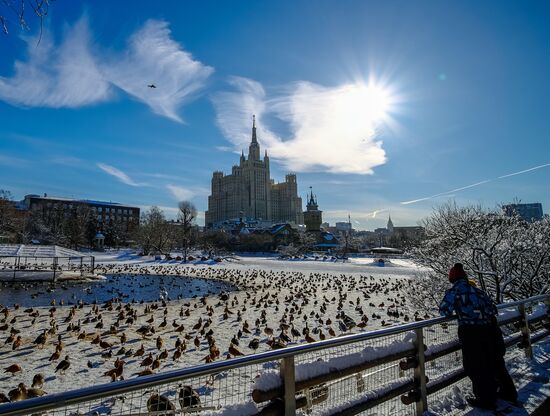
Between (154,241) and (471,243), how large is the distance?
218 feet

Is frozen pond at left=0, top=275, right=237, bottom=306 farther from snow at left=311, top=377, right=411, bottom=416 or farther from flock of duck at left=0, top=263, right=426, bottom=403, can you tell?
snow at left=311, top=377, right=411, bottom=416

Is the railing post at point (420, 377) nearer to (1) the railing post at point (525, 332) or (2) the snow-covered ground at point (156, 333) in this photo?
(2) the snow-covered ground at point (156, 333)

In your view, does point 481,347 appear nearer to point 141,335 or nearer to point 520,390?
point 520,390

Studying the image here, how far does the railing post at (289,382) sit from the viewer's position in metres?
2.86

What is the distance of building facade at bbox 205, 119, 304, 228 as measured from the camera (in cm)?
18075

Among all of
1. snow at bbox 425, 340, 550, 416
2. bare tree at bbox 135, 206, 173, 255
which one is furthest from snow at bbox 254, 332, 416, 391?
bare tree at bbox 135, 206, 173, 255

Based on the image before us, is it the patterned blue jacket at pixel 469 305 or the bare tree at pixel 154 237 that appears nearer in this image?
the patterned blue jacket at pixel 469 305

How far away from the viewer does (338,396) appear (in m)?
3.90

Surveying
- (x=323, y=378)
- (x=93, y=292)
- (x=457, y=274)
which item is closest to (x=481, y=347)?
(x=457, y=274)

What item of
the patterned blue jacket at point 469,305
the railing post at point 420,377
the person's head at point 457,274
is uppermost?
the person's head at point 457,274

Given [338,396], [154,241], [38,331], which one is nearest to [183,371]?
[338,396]

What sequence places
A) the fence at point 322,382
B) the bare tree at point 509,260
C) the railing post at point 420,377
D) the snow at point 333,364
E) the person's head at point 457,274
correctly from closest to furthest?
1. the fence at point 322,382
2. the snow at point 333,364
3. the railing post at point 420,377
4. the person's head at point 457,274
5. the bare tree at point 509,260

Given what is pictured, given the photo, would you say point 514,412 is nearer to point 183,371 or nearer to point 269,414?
point 269,414

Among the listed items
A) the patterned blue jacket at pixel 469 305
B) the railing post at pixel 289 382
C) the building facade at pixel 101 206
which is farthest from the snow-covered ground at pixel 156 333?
the building facade at pixel 101 206
